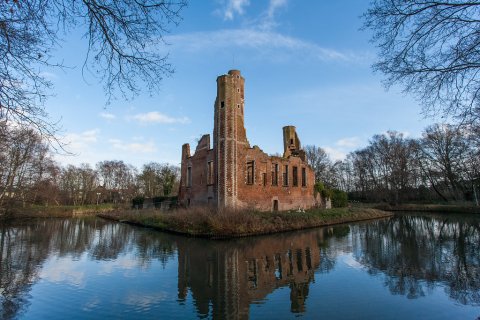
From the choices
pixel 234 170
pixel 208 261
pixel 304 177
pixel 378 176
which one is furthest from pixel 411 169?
pixel 208 261

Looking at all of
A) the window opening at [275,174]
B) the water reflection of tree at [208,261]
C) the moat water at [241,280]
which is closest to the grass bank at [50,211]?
the water reflection of tree at [208,261]

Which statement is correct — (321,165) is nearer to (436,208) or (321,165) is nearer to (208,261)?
(436,208)

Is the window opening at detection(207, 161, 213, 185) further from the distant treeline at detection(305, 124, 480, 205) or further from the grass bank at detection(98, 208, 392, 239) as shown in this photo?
the distant treeline at detection(305, 124, 480, 205)

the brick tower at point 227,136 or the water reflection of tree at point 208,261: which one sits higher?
the brick tower at point 227,136

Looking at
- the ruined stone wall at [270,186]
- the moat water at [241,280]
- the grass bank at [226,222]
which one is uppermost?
the ruined stone wall at [270,186]

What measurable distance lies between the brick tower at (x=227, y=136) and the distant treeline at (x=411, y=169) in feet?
86.5

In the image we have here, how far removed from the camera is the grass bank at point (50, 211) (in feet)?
87.1

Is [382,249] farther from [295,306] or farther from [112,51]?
[112,51]

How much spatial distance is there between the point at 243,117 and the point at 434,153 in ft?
107

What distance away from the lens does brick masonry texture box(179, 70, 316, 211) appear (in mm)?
22312

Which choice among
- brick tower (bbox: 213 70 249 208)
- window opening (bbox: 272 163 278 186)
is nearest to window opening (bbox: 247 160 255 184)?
brick tower (bbox: 213 70 249 208)

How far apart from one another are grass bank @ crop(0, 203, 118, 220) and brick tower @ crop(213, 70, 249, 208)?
60.3 ft

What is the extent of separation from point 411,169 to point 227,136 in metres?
36.2

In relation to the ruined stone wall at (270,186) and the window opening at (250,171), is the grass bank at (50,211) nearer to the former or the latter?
the ruined stone wall at (270,186)
